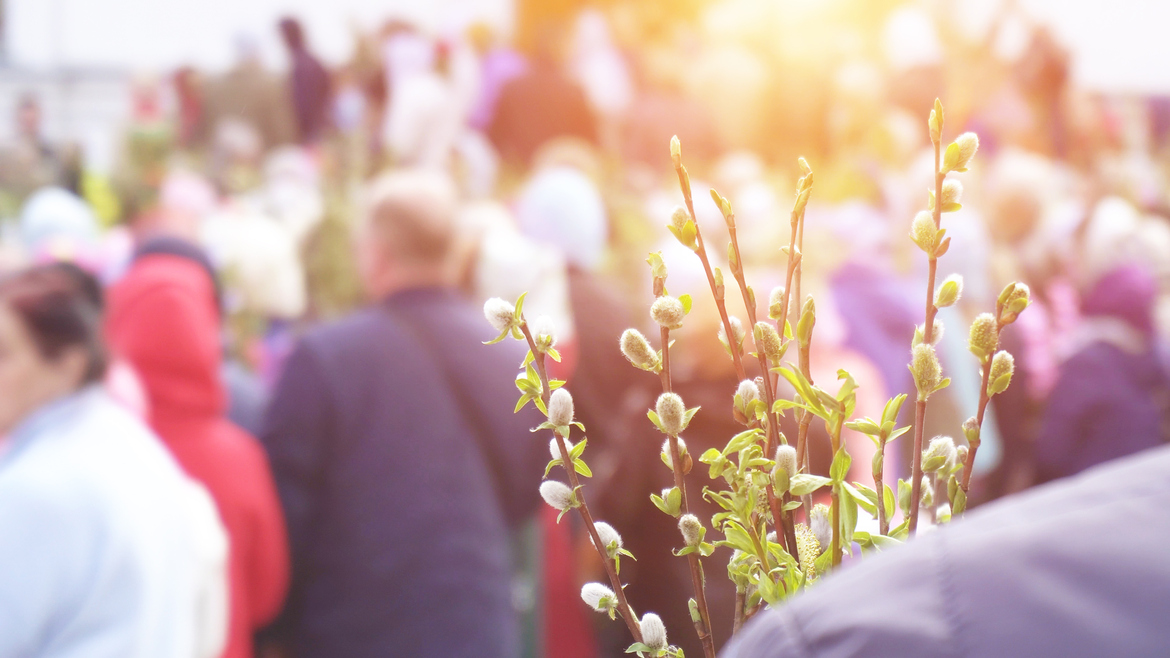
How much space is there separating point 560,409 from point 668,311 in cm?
9

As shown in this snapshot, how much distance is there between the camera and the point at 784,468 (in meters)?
0.61

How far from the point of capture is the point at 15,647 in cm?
146

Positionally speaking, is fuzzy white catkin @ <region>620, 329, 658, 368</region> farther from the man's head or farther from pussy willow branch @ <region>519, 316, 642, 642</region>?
the man's head

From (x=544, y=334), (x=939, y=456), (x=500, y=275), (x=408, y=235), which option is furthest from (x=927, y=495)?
(x=500, y=275)

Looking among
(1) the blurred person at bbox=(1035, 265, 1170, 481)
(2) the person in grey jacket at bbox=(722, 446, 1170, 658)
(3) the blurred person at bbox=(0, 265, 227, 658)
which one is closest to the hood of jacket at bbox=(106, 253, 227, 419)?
(3) the blurred person at bbox=(0, 265, 227, 658)

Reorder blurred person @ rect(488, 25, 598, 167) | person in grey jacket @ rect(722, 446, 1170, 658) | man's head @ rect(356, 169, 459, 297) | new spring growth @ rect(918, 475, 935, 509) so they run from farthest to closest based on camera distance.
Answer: blurred person @ rect(488, 25, 598, 167)
man's head @ rect(356, 169, 459, 297)
new spring growth @ rect(918, 475, 935, 509)
person in grey jacket @ rect(722, 446, 1170, 658)

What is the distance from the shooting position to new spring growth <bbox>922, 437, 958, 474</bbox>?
628 mm

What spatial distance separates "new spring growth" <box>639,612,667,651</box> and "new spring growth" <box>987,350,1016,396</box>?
24 centimetres

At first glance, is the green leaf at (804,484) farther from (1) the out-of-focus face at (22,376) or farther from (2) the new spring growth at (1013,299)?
(1) the out-of-focus face at (22,376)

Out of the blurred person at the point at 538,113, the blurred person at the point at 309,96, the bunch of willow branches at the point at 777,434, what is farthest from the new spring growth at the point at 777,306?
the blurred person at the point at 309,96

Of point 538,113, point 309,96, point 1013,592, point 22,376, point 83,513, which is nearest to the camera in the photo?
point 1013,592

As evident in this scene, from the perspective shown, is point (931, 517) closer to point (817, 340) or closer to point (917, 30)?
point (817, 340)

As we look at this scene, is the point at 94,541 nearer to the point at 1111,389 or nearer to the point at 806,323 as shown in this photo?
the point at 806,323

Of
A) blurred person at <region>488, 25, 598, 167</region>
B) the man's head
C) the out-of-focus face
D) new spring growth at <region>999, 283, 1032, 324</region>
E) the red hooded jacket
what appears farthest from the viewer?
blurred person at <region>488, 25, 598, 167</region>
